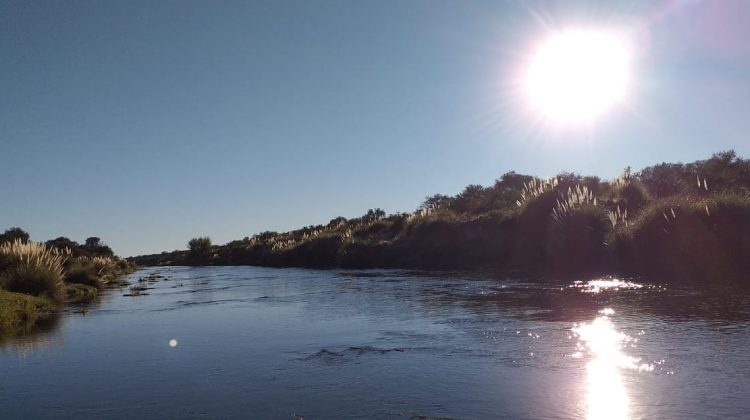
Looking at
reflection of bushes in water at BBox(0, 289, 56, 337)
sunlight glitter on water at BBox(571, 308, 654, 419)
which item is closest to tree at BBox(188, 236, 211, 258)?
reflection of bushes in water at BBox(0, 289, 56, 337)

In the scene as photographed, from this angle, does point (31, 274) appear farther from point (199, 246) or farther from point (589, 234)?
point (199, 246)

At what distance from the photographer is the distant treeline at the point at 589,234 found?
527 inches

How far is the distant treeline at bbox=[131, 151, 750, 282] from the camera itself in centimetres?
1340

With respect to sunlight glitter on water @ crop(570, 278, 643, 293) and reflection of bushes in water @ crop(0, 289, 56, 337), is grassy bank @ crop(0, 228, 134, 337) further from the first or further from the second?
sunlight glitter on water @ crop(570, 278, 643, 293)

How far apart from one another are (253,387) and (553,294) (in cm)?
756

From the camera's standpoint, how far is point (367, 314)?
9.98m

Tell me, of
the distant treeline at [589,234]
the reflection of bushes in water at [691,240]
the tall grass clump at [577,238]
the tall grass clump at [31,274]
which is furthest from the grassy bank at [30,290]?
the reflection of bushes in water at [691,240]

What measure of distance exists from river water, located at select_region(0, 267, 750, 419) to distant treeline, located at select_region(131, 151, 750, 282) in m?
3.30

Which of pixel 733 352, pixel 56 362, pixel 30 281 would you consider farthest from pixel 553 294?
pixel 30 281

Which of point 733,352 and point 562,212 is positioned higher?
point 562,212

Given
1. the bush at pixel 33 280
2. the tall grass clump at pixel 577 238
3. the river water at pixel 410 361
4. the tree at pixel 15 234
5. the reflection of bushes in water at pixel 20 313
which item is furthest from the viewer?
the tree at pixel 15 234

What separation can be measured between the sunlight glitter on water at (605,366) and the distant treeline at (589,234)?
678 centimetres

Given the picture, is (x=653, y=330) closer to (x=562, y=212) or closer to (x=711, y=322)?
(x=711, y=322)

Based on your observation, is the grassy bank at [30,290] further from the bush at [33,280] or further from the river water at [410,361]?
the river water at [410,361]
